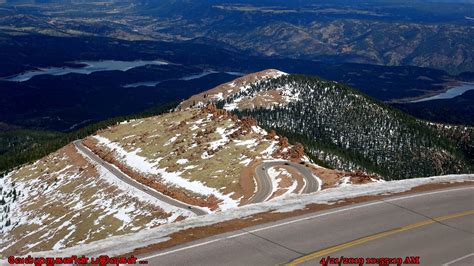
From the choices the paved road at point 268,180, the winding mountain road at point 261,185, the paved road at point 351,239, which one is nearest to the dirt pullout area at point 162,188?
the winding mountain road at point 261,185

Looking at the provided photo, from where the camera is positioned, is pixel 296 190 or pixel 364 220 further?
pixel 296 190

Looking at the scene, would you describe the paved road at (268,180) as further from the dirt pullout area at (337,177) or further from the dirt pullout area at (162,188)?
Answer: the dirt pullout area at (162,188)

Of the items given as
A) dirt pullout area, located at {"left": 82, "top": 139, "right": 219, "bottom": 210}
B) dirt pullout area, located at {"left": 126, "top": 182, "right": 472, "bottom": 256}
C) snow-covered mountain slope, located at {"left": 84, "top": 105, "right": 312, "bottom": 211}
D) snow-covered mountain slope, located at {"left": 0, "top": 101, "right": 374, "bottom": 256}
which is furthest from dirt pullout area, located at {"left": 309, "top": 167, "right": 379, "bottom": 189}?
dirt pullout area, located at {"left": 126, "top": 182, "right": 472, "bottom": 256}

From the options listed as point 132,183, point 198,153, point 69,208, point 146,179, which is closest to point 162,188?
point 146,179

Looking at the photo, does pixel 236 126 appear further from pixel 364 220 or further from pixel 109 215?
pixel 364 220

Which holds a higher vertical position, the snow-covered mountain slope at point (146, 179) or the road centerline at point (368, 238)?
the road centerline at point (368, 238)

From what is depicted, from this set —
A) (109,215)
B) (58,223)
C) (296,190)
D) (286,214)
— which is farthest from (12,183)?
(286,214)
